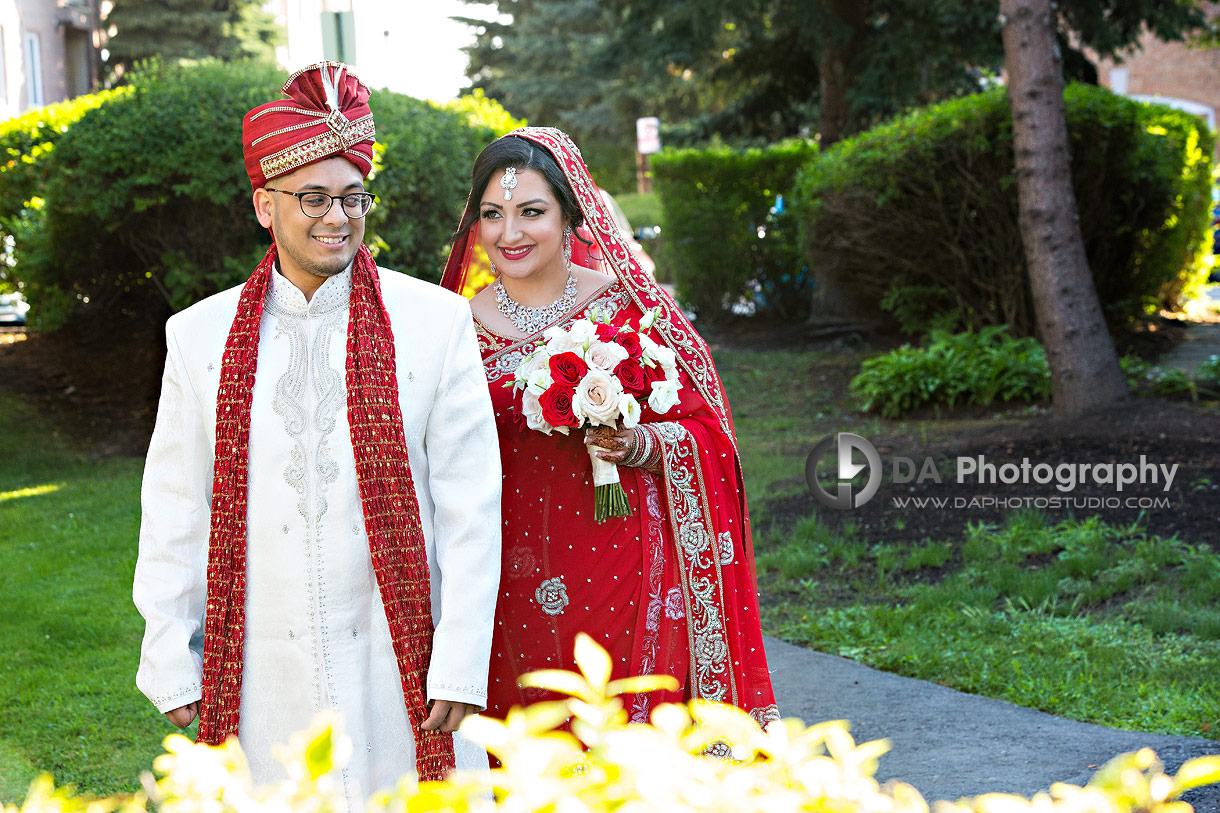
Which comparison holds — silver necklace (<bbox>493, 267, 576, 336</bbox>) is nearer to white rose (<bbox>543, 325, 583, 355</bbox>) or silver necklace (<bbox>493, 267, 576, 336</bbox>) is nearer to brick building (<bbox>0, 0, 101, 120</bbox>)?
white rose (<bbox>543, 325, 583, 355</bbox>)

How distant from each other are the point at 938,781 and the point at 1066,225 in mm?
5497

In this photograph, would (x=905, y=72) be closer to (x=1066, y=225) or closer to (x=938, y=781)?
(x=1066, y=225)

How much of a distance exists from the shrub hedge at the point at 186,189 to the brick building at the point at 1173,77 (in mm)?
29865

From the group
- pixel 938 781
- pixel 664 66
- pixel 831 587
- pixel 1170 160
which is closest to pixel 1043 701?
pixel 938 781

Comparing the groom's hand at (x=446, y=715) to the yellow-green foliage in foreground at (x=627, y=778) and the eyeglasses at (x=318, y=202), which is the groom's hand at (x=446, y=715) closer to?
the eyeglasses at (x=318, y=202)

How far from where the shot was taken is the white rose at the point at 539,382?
2.91m

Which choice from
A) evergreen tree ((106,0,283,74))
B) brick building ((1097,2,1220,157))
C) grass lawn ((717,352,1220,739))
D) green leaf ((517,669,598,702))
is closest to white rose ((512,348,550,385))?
green leaf ((517,669,598,702))

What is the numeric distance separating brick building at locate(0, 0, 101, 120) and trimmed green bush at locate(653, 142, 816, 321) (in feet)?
40.2

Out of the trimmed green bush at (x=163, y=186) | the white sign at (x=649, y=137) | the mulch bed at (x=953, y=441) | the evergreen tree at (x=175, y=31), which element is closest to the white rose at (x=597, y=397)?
the mulch bed at (x=953, y=441)

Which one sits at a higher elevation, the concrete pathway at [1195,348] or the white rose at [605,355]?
the white rose at [605,355]

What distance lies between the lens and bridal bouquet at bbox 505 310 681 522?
2.85 m

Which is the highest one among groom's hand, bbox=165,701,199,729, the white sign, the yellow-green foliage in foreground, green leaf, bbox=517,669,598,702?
the white sign

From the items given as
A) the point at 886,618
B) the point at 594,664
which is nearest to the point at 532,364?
the point at 594,664

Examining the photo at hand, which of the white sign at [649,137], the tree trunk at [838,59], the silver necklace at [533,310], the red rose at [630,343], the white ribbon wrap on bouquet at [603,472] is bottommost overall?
the white ribbon wrap on bouquet at [603,472]
